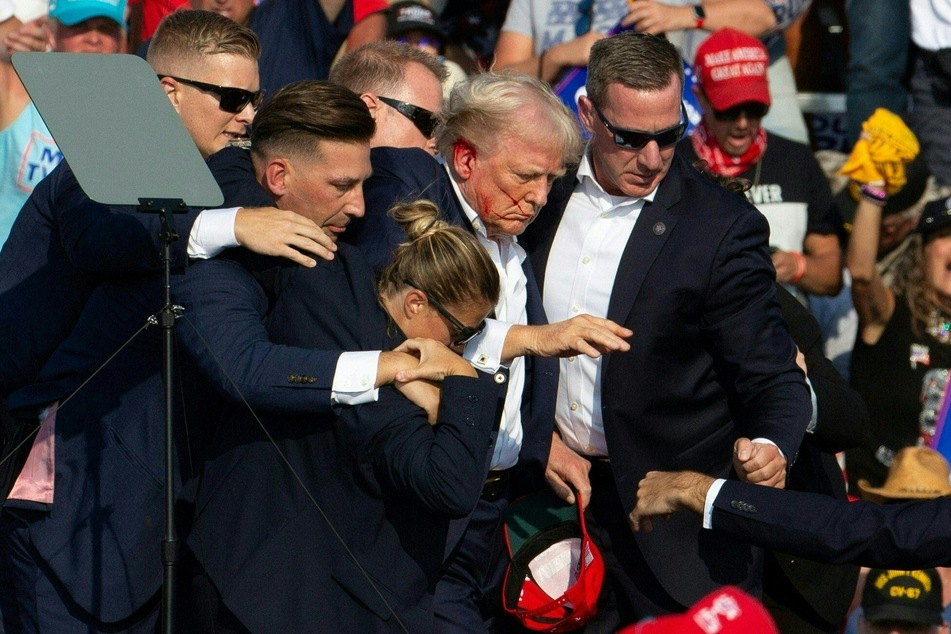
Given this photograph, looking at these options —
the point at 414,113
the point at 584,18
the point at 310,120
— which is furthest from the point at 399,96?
the point at 584,18

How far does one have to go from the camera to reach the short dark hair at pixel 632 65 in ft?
13.5

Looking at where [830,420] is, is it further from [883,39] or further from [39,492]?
[883,39]

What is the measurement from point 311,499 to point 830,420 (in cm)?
182

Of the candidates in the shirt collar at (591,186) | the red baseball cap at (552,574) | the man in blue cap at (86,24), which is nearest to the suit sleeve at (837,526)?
the red baseball cap at (552,574)

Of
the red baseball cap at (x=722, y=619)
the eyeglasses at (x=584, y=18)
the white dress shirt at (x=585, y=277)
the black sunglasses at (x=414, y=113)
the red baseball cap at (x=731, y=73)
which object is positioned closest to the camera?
the red baseball cap at (x=722, y=619)

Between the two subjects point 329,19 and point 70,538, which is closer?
point 70,538

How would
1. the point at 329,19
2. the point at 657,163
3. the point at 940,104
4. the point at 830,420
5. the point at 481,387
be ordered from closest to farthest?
the point at 481,387 < the point at 657,163 < the point at 830,420 < the point at 329,19 < the point at 940,104

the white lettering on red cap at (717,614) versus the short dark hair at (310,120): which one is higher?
the short dark hair at (310,120)

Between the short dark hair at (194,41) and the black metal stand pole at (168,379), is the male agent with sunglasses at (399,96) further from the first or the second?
the black metal stand pole at (168,379)

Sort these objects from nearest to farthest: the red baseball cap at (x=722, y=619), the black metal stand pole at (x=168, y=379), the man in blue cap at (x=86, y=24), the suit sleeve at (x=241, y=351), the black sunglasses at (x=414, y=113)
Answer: the red baseball cap at (x=722, y=619) → the black metal stand pole at (x=168, y=379) → the suit sleeve at (x=241, y=351) → the black sunglasses at (x=414, y=113) → the man in blue cap at (x=86, y=24)

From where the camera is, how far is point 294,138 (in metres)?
3.66

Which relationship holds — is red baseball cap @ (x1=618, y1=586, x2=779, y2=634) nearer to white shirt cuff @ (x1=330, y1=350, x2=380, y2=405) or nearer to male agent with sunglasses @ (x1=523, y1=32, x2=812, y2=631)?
white shirt cuff @ (x1=330, y1=350, x2=380, y2=405)

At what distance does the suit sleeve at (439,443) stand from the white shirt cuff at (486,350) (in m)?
0.31

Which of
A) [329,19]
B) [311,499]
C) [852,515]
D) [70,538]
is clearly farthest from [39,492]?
[329,19]
